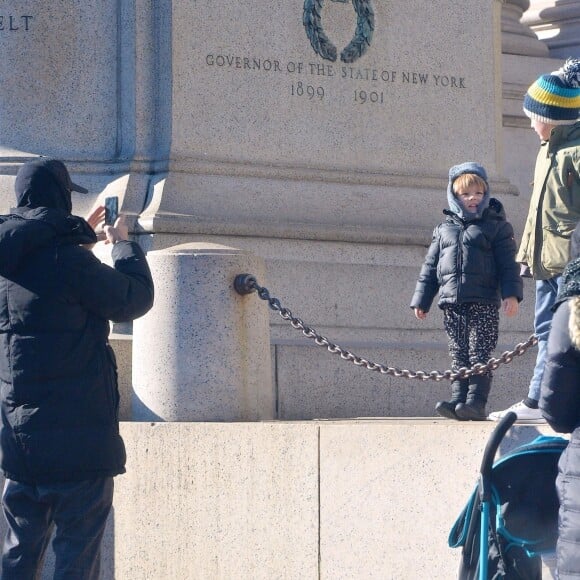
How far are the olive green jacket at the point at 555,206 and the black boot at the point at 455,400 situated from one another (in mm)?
1039

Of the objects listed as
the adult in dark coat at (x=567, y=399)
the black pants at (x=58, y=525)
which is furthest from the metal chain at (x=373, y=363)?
the adult in dark coat at (x=567, y=399)

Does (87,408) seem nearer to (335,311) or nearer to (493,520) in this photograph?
(493,520)

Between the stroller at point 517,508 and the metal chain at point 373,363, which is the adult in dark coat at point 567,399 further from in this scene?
the metal chain at point 373,363

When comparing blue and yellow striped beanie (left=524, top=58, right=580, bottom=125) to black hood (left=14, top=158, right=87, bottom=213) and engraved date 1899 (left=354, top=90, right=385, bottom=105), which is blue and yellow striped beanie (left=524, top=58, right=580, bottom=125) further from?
engraved date 1899 (left=354, top=90, right=385, bottom=105)

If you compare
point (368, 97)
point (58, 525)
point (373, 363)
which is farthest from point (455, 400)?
point (368, 97)

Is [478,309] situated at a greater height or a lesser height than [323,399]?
greater

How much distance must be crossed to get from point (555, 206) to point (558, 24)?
28.2ft

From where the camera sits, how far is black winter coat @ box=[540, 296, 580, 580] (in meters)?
4.97

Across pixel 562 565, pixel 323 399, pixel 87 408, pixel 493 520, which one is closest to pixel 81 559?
pixel 87 408

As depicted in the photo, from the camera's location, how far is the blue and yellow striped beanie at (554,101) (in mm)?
7758

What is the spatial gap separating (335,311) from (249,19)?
1944 millimetres

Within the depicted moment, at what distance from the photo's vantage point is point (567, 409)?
512cm

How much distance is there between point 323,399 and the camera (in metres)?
10.1

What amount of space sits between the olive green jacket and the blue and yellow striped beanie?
114mm
